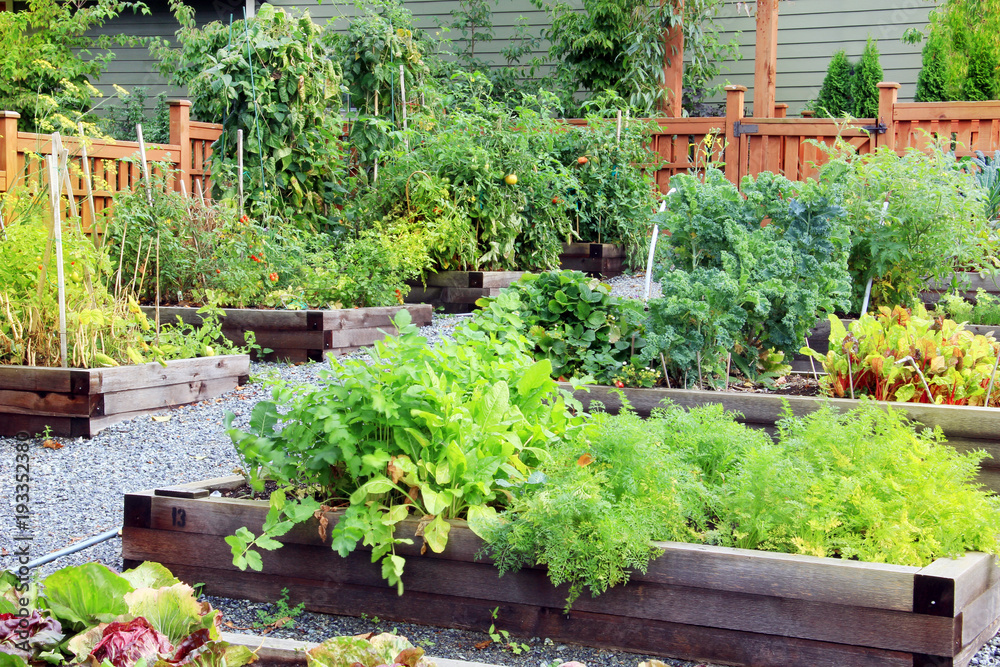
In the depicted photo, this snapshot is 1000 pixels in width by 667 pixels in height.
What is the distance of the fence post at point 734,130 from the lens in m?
9.17

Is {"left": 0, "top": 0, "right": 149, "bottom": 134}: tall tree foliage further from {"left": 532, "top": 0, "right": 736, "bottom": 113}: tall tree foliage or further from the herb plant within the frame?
the herb plant

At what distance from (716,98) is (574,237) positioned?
15.4 feet

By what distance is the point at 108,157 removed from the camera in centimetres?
743

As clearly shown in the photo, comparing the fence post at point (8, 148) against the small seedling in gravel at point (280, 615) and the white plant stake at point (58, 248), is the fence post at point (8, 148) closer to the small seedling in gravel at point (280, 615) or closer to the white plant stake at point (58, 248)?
the white plant stake at point (58, 248)

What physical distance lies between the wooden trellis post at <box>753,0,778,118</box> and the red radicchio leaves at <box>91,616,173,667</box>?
32.4 ft

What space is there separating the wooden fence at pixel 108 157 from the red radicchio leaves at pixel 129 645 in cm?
456

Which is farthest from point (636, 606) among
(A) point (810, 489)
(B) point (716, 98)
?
(B) point (716, 98)

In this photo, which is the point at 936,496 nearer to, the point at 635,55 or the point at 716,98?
the point at 635,55

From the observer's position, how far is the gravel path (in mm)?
2299

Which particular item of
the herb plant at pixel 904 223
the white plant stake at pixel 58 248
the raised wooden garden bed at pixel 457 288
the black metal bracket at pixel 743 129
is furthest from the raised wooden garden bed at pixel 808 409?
the black metal bracket at pixel 743 129

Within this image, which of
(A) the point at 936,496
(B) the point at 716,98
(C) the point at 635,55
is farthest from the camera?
(B) the point at 716,98

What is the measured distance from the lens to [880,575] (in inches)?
81.3

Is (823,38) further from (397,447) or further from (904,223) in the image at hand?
(397,447)

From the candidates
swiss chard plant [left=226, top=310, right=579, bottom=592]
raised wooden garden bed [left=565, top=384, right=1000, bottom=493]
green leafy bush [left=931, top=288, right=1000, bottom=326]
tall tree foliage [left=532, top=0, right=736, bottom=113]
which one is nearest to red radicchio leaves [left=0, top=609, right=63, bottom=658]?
swiss chard plant [left=226, top=310, right=579, bottom=592]
